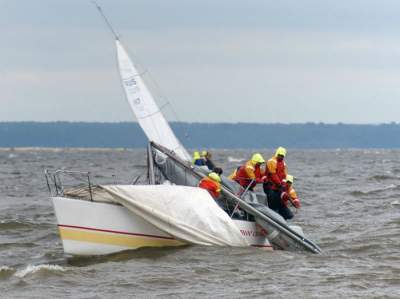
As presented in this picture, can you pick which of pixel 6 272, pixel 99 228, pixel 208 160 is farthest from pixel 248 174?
pixel 6 272

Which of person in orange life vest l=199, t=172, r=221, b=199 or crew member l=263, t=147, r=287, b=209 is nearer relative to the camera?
person in orange life vest l=199, t=172, r=221, b=199

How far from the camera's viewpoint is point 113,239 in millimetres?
14062

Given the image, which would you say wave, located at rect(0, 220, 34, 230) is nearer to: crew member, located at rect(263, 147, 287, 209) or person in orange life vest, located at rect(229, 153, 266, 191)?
person in orange life vest, located at rect(229, 153, 266, 191)

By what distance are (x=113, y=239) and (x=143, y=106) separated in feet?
19.3

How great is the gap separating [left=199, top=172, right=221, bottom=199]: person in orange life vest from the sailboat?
125 mm

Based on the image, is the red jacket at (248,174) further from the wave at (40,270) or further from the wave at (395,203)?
the wave at (395,203)

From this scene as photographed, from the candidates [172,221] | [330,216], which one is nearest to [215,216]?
[172,221]

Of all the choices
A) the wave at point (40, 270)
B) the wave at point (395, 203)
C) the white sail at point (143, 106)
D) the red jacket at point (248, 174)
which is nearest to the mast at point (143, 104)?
the white sail at point (143, 106)

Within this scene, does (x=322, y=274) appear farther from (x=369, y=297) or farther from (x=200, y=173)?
(x=200, y=173)

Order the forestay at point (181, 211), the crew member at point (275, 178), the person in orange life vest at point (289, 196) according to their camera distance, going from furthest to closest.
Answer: the crew member at point (275, 178) → the person in orange life vest at point (289, 196) → the forestay at point (181, 211)

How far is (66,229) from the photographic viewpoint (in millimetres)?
13914

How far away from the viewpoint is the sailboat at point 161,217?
1390 cm

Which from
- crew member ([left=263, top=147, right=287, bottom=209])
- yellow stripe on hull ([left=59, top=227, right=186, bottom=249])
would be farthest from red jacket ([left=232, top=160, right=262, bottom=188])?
yellow stripe on hull ([left=59, top=227, right=186, bottom=249])

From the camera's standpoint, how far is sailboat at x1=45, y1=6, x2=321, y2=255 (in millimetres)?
13898
